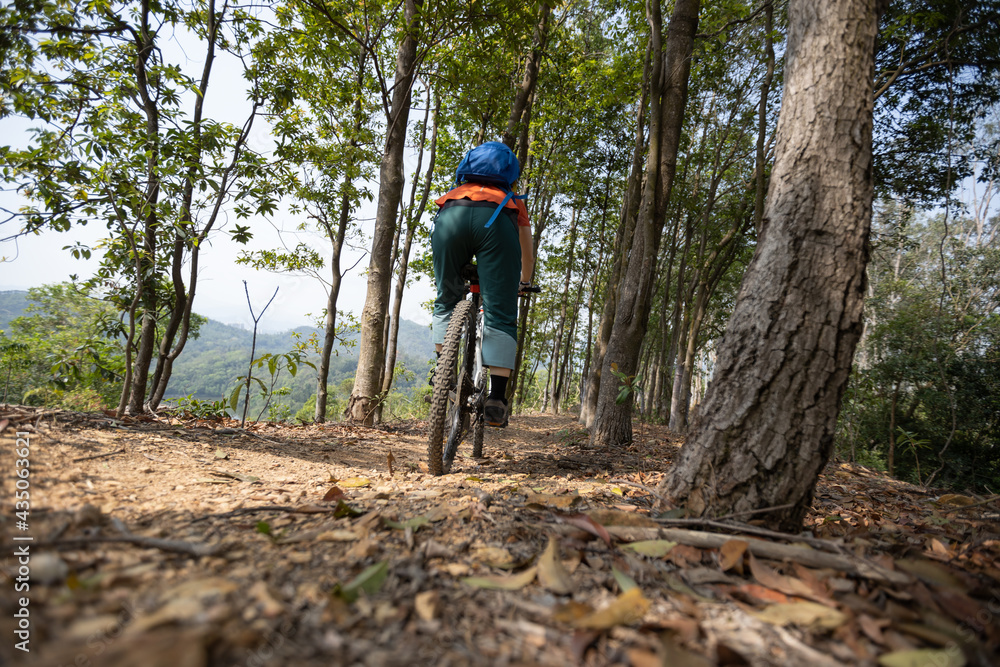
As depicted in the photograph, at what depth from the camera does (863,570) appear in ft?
4.33

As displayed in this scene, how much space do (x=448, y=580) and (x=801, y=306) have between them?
169 centimetres

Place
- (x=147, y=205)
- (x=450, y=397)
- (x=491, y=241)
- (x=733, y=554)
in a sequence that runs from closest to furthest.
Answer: (x=733, y=554) < (x=491, y=241) < (x=450, y=397) < (x=147, y=205)

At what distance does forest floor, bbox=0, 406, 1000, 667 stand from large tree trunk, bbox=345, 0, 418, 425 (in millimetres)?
3165

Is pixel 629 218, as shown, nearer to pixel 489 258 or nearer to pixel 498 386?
pixel 489 258

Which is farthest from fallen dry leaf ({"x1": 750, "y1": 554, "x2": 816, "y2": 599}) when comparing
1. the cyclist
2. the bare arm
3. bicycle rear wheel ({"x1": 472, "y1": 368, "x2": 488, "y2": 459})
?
the bare arm

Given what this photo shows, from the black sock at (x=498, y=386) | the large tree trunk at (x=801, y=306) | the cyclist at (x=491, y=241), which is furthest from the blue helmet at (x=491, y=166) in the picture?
the large tree trunk at (x=801, y=306)

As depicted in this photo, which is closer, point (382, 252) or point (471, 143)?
point (382, 252)

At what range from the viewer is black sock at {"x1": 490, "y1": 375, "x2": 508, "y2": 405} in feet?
10.2

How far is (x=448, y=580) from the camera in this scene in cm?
125

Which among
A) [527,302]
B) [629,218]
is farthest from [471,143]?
[629,218]

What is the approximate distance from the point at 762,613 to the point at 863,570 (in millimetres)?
453

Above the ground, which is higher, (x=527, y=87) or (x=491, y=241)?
(x=527, y=87)

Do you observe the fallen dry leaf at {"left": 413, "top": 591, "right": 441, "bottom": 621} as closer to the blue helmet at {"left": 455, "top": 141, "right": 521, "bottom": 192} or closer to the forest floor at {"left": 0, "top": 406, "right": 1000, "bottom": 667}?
the forest floor at {"left": 0, "top": 406, "right": 1000, "bottom": 667}

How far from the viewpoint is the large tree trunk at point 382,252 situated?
5.36 meters
